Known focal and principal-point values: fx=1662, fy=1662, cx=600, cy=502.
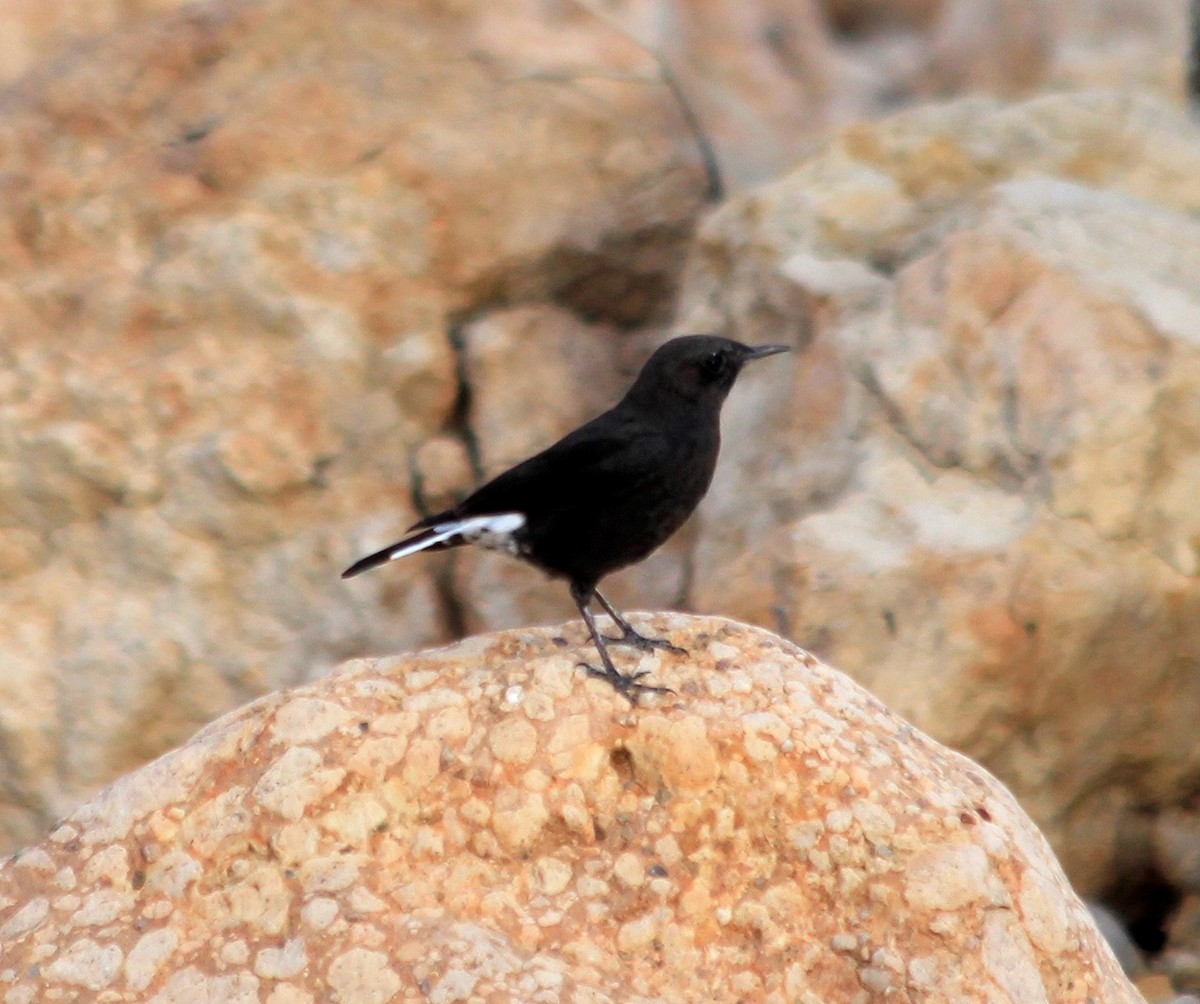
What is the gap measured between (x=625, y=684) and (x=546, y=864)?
0.59 m

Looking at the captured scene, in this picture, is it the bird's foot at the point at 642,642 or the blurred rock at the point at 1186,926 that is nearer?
the bird's foot at the point at 642,642

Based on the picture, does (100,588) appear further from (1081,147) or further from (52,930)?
(1081,147)

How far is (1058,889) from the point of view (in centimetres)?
434

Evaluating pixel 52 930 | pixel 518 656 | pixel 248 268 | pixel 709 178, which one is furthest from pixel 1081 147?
pixel 52 930

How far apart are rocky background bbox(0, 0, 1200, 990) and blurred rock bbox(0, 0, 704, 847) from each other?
0.02 metres

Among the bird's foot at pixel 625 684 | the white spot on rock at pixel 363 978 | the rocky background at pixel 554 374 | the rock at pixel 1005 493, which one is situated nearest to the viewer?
the white spot on rock at pixel 363 978

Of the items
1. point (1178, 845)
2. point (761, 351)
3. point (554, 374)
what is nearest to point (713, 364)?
point (761, 351)

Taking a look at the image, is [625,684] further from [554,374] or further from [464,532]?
[554,374]

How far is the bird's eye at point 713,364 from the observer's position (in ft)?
18.3

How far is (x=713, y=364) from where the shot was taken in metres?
5.59

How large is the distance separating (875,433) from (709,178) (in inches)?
100.0

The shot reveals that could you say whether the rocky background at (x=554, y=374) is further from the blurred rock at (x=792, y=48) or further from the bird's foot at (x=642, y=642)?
the bird's foot at (x=642, y=642)

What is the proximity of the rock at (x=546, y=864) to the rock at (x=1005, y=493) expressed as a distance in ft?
6.89

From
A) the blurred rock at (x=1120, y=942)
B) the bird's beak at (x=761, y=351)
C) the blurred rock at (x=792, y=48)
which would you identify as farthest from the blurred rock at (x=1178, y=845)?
the blurred rock at (x=792, y=48)
